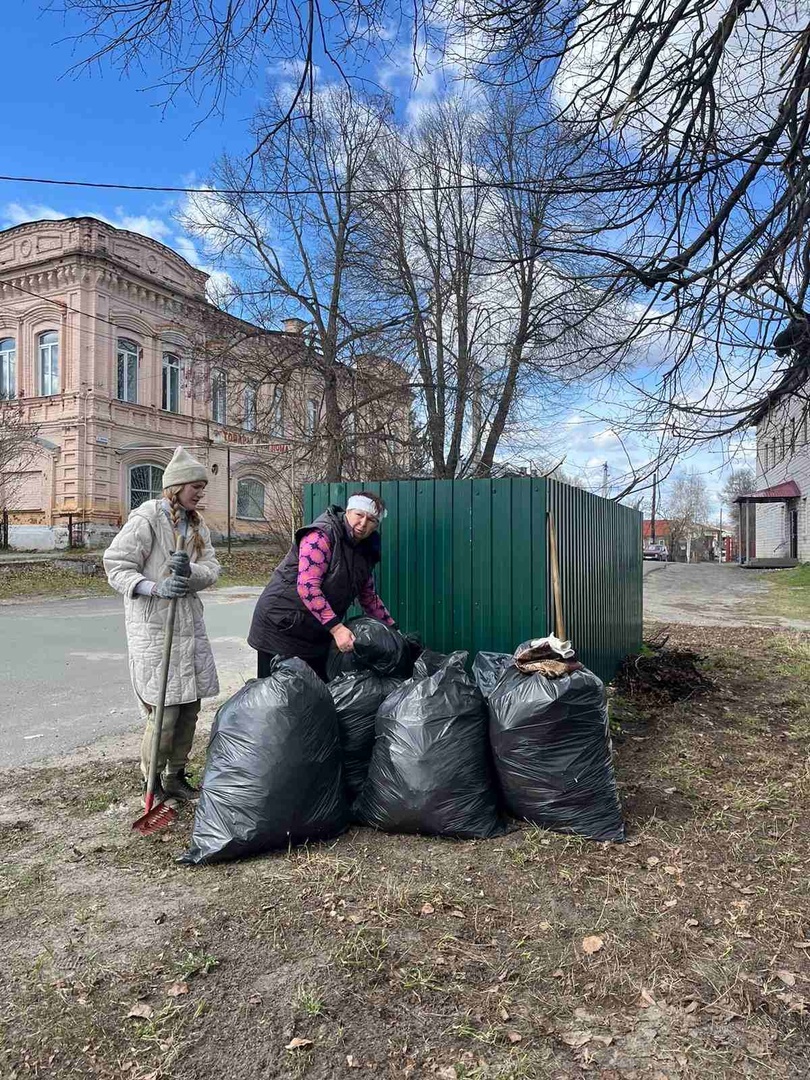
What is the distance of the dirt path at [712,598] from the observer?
12.5 metres

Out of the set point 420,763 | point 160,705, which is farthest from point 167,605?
point 420,763

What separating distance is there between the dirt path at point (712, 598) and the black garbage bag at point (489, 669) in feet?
29.9

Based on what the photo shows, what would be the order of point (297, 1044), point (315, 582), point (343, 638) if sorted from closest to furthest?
1. point (297, 1044)
2. point (343, 638)
3. point (315, 582)

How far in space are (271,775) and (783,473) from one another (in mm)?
6637

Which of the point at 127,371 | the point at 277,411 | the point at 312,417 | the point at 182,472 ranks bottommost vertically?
the point at 182,472

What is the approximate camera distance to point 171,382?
78.7ft

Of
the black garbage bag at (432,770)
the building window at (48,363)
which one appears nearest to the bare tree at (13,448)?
the building window at (48,363)

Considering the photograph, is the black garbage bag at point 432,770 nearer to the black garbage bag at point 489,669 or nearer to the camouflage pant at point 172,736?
the black garbage bag at point 489,669

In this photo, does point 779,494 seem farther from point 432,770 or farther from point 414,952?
point 414,952

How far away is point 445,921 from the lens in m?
2.42

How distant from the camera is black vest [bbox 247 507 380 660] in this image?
11.7ft

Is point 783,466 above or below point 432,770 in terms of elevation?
above

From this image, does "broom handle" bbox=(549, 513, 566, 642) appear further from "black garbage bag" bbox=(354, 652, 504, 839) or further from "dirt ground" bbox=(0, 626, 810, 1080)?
"black garbage bag" bbox=(354, 652, 504, 839)

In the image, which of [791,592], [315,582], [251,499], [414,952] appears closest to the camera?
[414,952]
